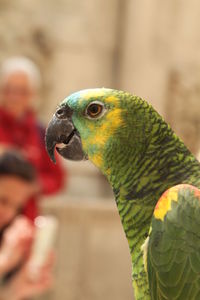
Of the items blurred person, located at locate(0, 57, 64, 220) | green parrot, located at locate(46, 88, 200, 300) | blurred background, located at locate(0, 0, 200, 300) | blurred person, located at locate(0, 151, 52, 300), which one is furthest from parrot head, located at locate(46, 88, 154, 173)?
blurred background, located at locate(0, 0, 200, 300)

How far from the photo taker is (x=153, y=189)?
638 millimetres

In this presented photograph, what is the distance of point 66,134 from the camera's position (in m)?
0.68

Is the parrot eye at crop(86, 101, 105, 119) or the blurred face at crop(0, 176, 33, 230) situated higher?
the blurred face at crop(0, 176, 33, 230)

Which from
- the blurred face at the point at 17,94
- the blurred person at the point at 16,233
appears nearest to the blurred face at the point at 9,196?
the blurred person at the point at 16,233

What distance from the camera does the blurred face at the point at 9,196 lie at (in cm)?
144

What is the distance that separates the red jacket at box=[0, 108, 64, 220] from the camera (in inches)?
61.3

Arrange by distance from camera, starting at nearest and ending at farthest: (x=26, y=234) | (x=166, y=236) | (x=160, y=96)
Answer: (x=166, y=236) → (x=26, y=234) → (x=160, y=96)

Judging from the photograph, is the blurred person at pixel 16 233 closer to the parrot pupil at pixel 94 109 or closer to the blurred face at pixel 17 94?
the blurred face at pixel 17 94

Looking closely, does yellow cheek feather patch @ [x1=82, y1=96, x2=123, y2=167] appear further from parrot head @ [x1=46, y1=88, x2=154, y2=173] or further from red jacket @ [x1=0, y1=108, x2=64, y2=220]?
red jacket @ [x1=0, y1=108, x2=64, y2=220]

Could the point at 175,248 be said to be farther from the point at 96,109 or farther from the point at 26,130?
the point at 26,130

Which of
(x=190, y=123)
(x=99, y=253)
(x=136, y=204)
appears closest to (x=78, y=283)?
(x=99, y=253)

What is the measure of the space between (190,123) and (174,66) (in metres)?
0.29

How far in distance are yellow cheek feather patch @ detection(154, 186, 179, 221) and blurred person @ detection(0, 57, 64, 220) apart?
949 mm

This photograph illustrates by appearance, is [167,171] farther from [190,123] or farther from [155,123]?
[190,123]
